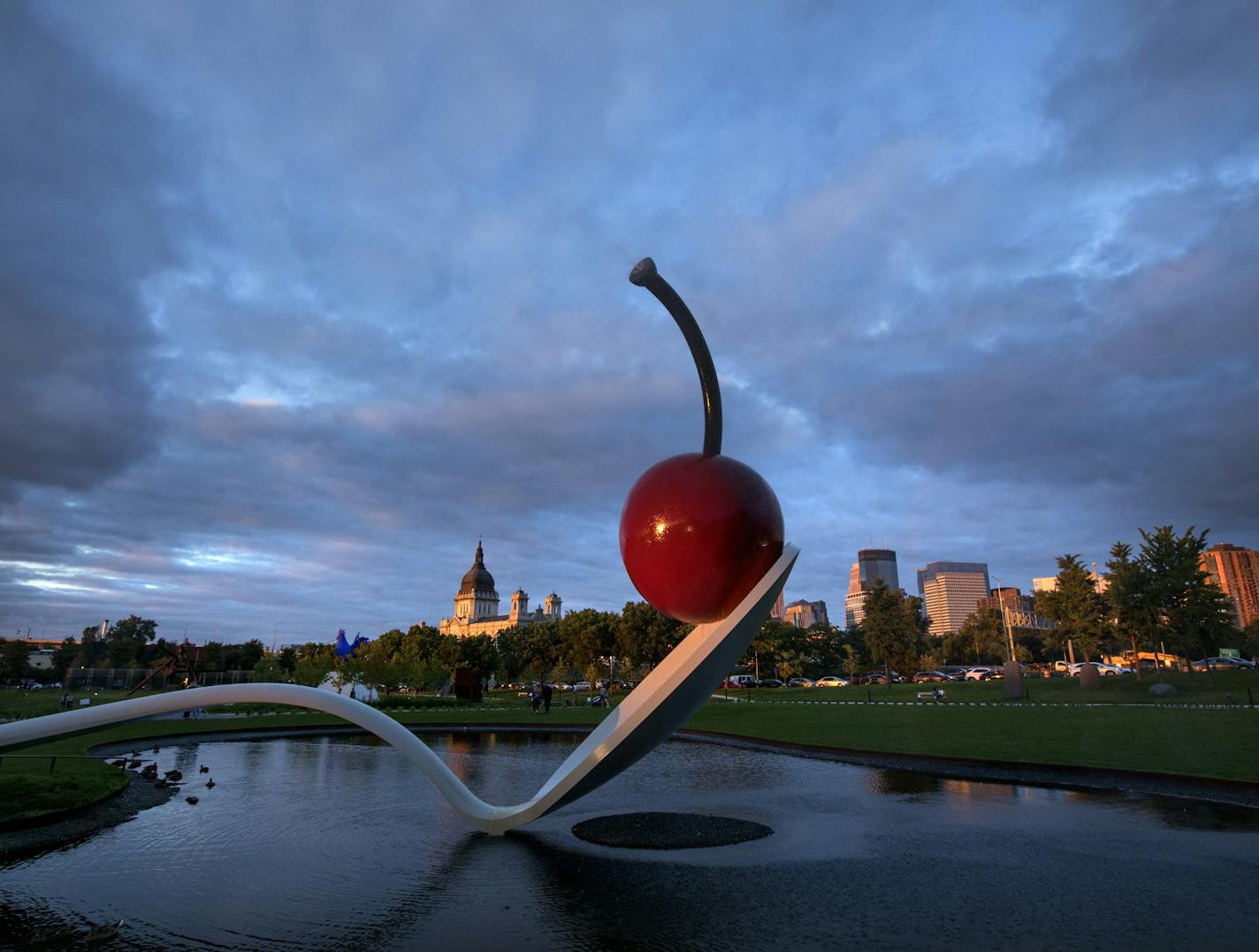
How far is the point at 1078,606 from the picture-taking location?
42.5 m

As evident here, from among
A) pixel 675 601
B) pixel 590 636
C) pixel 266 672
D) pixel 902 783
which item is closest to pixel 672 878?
pixel 675 601

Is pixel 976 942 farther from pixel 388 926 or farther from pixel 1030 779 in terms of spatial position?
pixel 1030 779

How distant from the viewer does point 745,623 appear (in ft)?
29.2

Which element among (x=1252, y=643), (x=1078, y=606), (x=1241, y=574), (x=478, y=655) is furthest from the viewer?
(x=1241, y=574)

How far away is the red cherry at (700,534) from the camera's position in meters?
8.85

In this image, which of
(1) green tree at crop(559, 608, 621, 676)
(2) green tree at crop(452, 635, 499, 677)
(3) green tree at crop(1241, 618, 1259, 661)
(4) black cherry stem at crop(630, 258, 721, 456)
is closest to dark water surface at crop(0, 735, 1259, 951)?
(4) black cherry stem at crop(630, 258, 721, 456)

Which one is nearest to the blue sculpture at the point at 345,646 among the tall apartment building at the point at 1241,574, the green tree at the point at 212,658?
the green tree at the point at 212,658

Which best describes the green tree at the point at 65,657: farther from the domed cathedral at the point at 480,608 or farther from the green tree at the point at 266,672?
the domed cathedral at the point at 480,608

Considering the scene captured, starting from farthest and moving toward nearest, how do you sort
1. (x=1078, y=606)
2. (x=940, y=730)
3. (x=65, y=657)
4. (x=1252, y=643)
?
(x=65, y=657)
(x=1252, y=643)
(x=1078, y=606)
(x=940, y=730)

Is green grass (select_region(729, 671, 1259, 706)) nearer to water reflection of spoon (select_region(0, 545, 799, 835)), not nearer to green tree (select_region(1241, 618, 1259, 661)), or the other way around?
water reflection of spoon (select_region(0, 545, 799, 835))

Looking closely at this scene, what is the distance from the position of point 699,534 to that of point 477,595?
190339 millimetres

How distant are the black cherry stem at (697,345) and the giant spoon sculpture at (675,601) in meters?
0.11

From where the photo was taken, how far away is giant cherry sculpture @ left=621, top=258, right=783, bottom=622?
8.85 m

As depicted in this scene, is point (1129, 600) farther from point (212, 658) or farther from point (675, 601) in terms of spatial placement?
point (212, 658)
